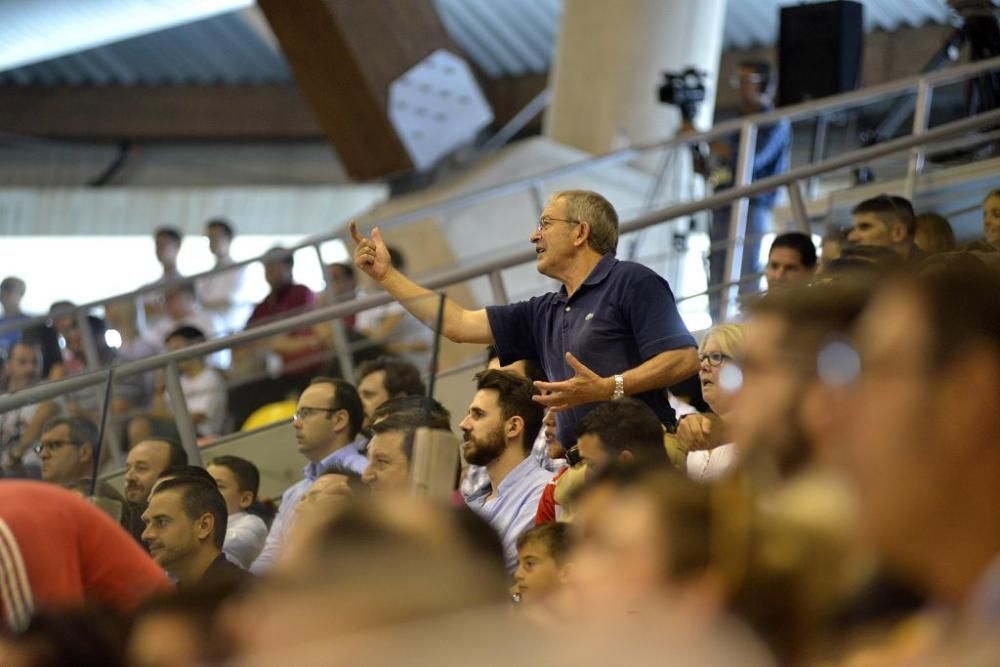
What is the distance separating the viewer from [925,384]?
1.66m

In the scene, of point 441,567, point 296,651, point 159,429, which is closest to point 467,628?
point 441,567

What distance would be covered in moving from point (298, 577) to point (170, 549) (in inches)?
82.0

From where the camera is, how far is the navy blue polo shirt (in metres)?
4.09

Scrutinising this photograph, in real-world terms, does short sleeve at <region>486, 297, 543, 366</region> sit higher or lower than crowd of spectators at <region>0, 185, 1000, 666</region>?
lower

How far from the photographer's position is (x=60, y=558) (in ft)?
8.19

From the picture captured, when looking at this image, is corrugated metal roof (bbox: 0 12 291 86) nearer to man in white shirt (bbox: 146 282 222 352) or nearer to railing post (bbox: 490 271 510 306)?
man in white shirt (bbox: 146 282 222 352)

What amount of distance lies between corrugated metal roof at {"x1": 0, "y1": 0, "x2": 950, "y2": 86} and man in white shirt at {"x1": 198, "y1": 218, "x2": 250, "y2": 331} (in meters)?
5.09

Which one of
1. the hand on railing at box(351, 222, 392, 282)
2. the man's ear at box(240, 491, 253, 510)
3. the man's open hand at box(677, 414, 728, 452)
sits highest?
the hand on railing at box(351, 222, 392, 282)

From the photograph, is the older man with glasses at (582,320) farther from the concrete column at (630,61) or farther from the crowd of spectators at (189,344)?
the concrete column at (630,61)

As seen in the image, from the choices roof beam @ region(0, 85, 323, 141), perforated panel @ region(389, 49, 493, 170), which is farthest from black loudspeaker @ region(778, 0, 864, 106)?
roof beam @ region(0, 85, 323, 141)

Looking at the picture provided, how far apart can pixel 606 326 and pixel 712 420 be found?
48 cm

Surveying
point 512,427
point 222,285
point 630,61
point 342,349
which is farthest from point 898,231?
point 630,61

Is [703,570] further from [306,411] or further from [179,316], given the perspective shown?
[179,316]

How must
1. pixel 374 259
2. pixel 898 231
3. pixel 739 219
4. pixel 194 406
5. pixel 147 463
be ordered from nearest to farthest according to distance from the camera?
pixel 374 259
pixel 147 463
pixel 898 231
pixel 194 406
pixel 739 219
